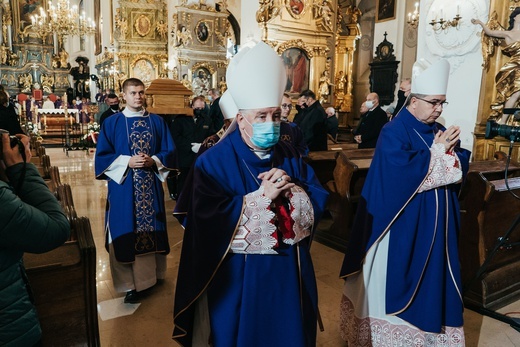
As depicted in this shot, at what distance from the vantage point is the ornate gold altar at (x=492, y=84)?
7938mm

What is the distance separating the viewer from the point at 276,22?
11.5 m

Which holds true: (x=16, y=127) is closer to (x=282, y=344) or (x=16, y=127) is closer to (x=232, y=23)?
(x=282, y=344)

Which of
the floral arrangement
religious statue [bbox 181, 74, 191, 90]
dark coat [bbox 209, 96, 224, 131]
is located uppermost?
religious statue [bbox 181, 74, 191, 90]

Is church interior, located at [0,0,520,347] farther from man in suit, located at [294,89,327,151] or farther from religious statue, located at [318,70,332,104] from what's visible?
man in suit, located at [294,89,327,151]

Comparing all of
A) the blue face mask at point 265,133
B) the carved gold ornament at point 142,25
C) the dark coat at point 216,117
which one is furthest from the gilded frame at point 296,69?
the carved gold ornament at point 142,25

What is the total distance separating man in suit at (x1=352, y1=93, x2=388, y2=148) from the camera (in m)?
6.20

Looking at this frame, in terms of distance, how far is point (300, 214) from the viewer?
178cm

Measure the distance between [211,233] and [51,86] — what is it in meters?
28.8

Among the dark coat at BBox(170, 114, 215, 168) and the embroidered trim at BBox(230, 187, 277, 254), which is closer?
the embroidered trim at BBox(230, 187, 277, 254)

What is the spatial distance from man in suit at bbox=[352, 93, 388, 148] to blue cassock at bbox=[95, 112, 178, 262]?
3.64 meters

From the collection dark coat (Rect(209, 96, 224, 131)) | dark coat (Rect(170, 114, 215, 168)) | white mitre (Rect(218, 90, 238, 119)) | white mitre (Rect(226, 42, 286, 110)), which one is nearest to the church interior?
dark coat (Rect(170, 114, 215, 168))

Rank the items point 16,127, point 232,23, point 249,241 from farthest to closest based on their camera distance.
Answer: point 232,23, point 16,127, point 249,241

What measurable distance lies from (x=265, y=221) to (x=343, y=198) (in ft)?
11.3

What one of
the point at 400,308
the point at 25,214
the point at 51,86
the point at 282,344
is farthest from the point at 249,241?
the point at 51,86
